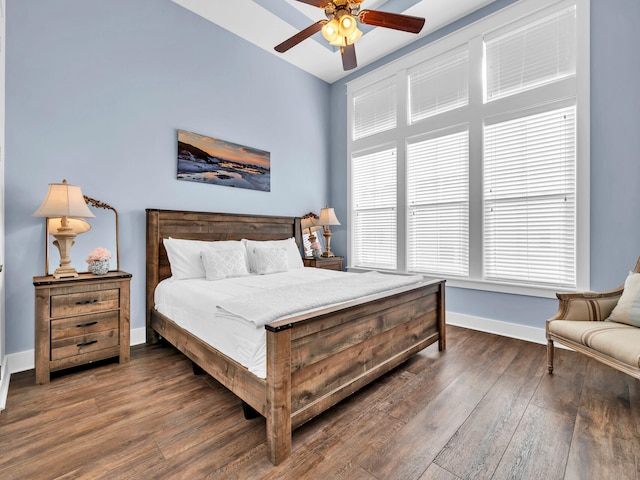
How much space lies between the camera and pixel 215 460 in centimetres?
151

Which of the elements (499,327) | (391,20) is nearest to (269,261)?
(391,20)

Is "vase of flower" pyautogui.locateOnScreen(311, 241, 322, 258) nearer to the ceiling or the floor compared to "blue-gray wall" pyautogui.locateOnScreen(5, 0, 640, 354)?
nearer to the floor

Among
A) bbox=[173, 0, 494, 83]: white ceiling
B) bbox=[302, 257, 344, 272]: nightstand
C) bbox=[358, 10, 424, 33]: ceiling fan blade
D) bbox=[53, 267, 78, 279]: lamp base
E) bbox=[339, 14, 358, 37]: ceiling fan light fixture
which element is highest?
bbox=[173, 0, 494, 83]: white ceiling

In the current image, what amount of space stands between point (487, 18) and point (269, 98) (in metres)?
2.74

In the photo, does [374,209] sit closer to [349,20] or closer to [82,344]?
[349,20]

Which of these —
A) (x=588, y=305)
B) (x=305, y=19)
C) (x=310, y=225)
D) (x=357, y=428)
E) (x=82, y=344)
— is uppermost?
(x=305, y=19)

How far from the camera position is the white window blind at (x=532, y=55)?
2969 mm

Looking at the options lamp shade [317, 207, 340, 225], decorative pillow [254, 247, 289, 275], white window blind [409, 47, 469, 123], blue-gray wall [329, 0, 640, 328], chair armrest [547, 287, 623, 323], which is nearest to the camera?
chair armrest [547, 287, 623, 323]

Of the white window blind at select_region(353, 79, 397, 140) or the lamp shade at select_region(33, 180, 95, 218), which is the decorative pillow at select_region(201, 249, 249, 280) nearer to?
the lamp shade at select_region(33, 180, 95, 218)

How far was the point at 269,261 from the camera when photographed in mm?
3375

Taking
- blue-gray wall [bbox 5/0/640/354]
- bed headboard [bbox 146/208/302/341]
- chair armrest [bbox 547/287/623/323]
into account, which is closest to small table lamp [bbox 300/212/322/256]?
bed headboard [bbox 146/208/302/341]

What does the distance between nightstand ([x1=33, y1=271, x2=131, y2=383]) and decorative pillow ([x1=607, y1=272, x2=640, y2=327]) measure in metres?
3.88

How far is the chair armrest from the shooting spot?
7.84 feet

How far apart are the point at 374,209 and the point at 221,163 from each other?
7.35 feet
